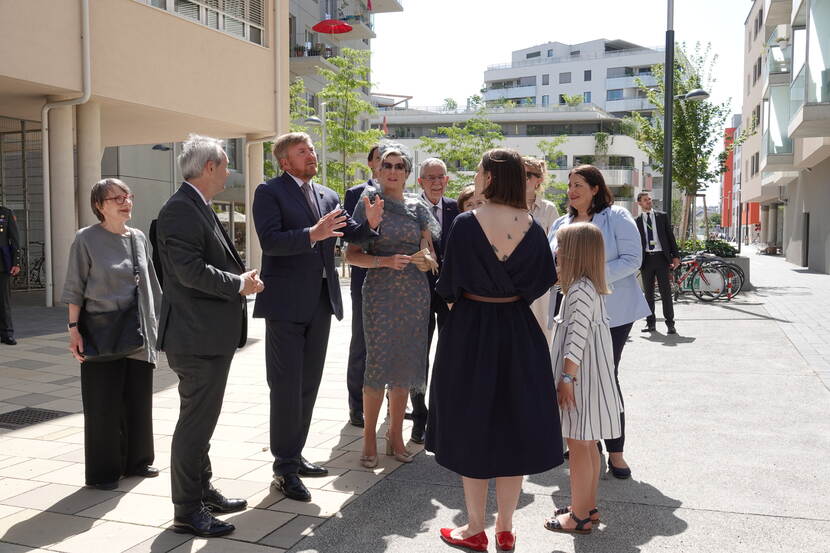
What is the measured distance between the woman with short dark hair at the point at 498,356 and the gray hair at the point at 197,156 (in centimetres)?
129

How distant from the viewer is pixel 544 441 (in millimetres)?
3545

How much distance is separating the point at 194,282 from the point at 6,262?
740cm

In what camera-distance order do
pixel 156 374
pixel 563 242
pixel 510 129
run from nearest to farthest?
pixel 563 242 → pixel 156 374 → pixel 510 129

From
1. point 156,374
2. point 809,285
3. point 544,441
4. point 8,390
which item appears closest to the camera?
point 544,441

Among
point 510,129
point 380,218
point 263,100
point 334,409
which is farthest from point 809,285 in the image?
point 510,129

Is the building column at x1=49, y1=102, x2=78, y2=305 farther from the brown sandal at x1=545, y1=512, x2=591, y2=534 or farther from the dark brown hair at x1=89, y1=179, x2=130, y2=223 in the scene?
the brown sandal at x1=545, y1=512, x2=591, y2=534

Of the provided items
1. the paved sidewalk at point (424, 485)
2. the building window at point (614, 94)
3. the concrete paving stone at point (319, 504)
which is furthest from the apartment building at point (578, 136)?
the concrete paving stone at point (319, 504)

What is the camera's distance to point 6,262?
9.79 meters

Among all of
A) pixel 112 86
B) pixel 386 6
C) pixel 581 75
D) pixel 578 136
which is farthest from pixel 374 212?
pixel 581 75

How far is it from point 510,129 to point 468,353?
73.3m

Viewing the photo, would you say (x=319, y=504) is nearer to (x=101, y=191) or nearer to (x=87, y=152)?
(x=101, y=191)

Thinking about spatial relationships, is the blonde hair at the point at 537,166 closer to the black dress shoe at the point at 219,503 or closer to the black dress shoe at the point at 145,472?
the black dress shoe at the point at 219,503

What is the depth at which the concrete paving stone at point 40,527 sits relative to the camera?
3.72 metres

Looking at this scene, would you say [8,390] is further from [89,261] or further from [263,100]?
[263,100]
